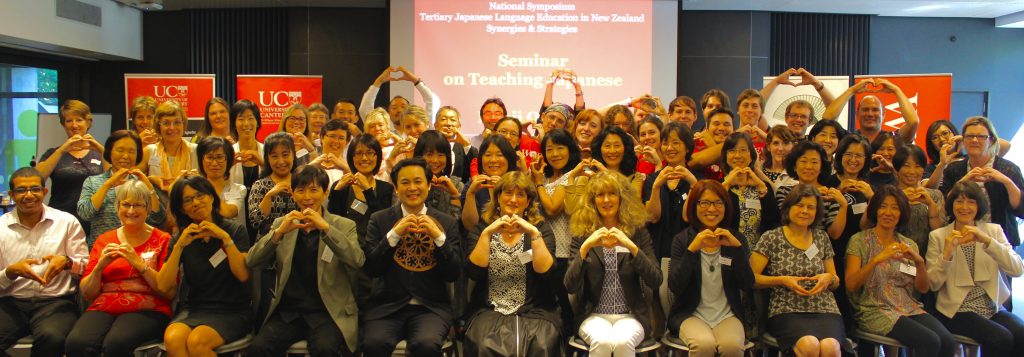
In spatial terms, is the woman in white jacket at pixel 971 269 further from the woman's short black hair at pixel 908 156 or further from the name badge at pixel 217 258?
the name badge at pixel 217 258

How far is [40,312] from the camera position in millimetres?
3908

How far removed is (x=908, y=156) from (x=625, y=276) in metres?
1.88

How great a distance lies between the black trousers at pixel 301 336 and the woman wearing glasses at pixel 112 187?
103 cm

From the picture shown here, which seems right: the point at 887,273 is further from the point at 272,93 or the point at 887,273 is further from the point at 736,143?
the point at 272,93

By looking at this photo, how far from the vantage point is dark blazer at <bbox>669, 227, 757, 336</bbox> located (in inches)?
149

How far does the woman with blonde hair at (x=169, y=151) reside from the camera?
4.62 meters

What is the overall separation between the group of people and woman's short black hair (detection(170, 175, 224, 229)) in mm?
12

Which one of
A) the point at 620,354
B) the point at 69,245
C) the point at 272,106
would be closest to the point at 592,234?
the point at 620,354

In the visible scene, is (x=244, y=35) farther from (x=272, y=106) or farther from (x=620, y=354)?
(x=620, y=354)

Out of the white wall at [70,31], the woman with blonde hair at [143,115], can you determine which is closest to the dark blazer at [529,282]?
the woman with blonde hair at [143,115]

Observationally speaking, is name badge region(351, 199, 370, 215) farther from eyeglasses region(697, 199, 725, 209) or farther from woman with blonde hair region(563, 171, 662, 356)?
eyeglasses region(697, 199, 725, 209)

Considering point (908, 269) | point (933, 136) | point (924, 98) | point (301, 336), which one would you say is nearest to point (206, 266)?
point (301, 336)

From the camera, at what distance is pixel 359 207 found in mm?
4207

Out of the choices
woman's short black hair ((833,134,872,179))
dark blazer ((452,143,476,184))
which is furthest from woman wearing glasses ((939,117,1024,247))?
dark blazer ((452,143,476,184))
